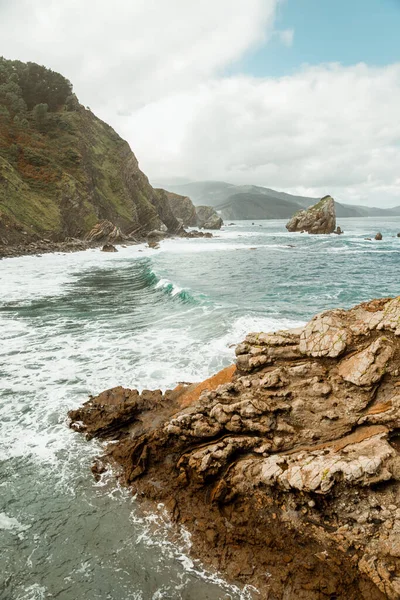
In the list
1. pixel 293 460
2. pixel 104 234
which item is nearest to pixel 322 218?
pixel 104 234

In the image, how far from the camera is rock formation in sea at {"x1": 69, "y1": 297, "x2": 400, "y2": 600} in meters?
5.30

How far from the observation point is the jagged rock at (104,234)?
61.5 metres

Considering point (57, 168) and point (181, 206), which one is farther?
point (181, 206)

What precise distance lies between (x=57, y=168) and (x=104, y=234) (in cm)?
1570

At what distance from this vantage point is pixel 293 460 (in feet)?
20.4

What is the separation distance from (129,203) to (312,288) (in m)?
62.8

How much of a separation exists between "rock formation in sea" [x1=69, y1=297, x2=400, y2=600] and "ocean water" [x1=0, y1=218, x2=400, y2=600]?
536 mm

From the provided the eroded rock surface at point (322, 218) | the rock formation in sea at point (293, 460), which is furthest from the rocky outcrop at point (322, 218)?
the rock formation in sea at point (293, 460)

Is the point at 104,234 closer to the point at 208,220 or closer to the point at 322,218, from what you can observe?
the point at 322,218

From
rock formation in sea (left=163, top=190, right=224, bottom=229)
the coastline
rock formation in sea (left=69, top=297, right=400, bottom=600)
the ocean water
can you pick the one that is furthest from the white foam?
rock formation in sea (left=163, top=190, right=224, bottom=229)

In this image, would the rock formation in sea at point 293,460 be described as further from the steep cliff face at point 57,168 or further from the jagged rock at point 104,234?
the jagged rock at point 104,234

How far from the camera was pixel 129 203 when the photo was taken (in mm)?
79062

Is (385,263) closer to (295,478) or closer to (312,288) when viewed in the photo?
(312,288)

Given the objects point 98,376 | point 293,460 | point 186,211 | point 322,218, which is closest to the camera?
point 293,460
